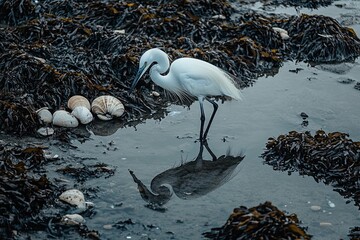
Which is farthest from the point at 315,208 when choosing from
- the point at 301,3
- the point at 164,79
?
the point at 301,3

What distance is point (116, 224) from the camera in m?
5.58

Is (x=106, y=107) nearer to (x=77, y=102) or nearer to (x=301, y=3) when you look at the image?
(x=77, y=102)

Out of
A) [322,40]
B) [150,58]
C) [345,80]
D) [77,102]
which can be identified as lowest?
[77,102]

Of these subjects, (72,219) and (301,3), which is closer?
(72,219)

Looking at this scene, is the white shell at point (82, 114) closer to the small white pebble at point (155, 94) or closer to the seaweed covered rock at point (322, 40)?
the small white pebble at point (155, 94)

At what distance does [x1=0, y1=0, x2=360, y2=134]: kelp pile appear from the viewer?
779cm

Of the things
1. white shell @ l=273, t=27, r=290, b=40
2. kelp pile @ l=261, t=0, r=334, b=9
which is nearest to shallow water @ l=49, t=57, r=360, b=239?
white shell @ l=273, t=27, r=290, b=40

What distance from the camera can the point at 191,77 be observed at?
7.17 metres

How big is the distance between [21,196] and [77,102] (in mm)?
2005

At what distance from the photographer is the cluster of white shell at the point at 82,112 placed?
7195mm

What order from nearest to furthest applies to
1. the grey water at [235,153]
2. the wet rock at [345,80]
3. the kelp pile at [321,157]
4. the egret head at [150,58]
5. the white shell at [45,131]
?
the grey water at [235,153] < the kelp pile at [321,157] < the white shell at [45,131] < the egret head at [150,58] < the wet rock at [345,80]

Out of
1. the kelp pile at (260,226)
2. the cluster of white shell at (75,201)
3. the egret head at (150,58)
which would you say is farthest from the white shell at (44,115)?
the kelp pile at (260,226)

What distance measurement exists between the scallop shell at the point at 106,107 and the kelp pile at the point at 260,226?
240 centimetres

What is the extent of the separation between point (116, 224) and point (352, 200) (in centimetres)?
212
